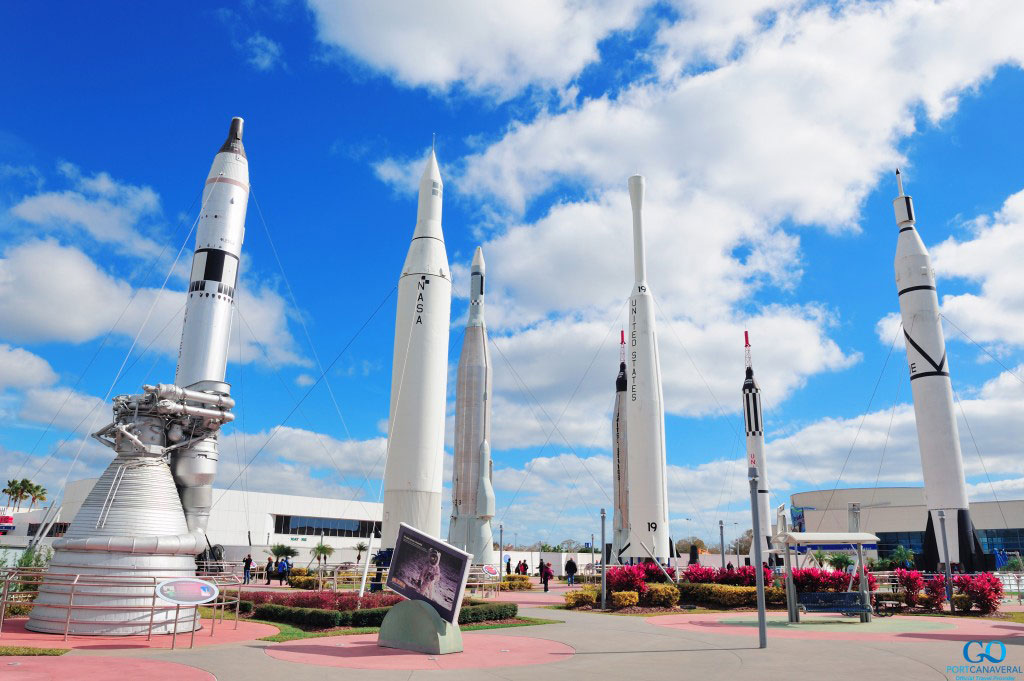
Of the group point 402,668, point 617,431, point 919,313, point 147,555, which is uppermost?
point 919,313

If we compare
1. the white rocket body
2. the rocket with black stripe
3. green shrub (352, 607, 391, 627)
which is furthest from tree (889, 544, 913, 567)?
the rocket with black stripe

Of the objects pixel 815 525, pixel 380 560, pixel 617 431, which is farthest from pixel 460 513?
pixel 815 525

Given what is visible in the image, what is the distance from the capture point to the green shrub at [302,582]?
2867 cm

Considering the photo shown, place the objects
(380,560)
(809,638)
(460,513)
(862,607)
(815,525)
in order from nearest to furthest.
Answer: (809,638) → (862,607) → (380,560) → (460,513) → (815,525)

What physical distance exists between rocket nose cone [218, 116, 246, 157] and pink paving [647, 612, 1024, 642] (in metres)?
23.8

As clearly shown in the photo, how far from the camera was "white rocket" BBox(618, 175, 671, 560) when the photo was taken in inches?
1157

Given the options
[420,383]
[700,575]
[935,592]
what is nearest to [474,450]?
[420,383]

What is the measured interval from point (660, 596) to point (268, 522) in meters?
47.7

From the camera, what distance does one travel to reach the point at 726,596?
23.7m

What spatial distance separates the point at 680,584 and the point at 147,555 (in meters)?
18.3

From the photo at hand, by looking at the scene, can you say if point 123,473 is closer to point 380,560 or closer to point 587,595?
point 380,560

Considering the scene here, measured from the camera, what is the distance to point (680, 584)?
25.6 m

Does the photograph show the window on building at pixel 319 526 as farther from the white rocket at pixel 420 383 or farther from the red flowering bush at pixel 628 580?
the red flowering bush at pixel 628 580

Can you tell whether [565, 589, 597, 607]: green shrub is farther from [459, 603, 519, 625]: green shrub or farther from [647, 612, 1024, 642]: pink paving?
[459, 603, 519, 625]: green shrub
